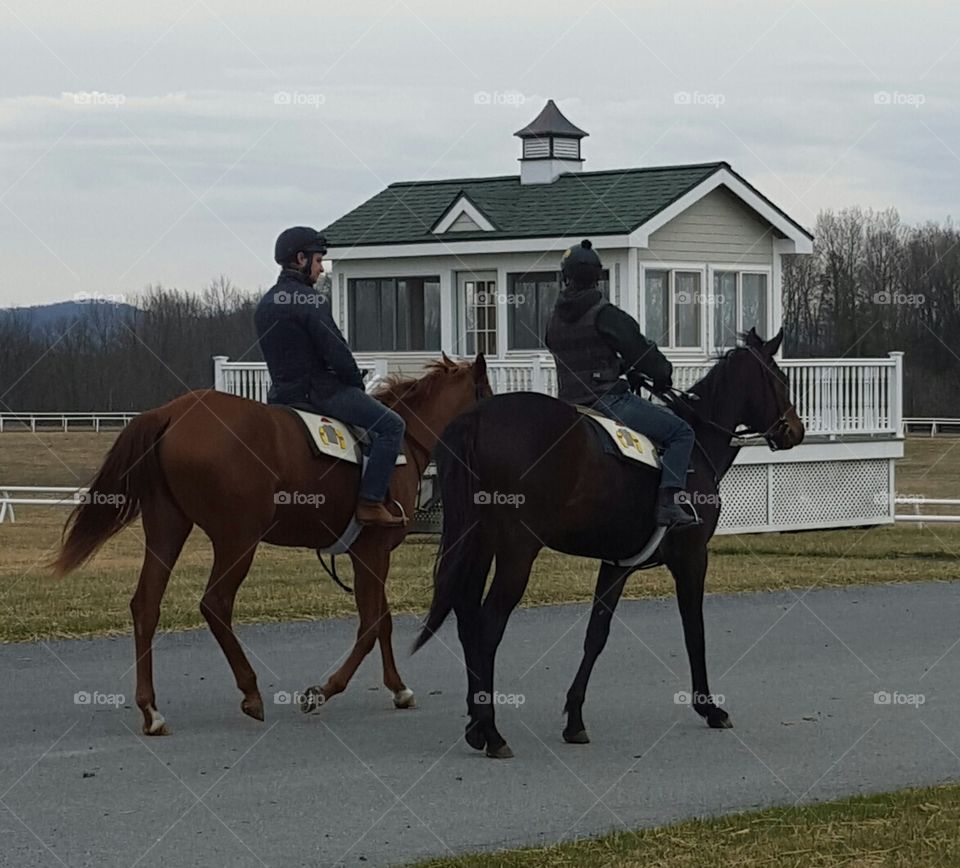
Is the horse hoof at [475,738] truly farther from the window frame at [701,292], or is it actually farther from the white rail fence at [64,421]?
the white rail fence at [64,421]

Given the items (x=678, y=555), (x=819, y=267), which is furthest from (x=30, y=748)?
(x=819, y=267)

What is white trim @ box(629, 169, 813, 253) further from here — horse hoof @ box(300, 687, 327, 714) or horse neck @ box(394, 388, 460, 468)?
horse hoof @ box(300, 687, 327, 714)

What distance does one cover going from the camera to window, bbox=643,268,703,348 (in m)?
29.5

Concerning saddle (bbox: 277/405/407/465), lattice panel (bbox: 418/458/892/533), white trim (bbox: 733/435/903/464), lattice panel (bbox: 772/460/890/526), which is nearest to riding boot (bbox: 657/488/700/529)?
saddle (bbox: 277/405/407/465)

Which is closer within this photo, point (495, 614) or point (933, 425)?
point (495, 614)

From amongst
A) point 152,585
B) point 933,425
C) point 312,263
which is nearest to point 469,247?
point 312,263

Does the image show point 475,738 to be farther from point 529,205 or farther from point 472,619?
point 529,205

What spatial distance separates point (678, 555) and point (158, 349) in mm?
62911

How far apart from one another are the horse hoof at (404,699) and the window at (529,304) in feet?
63.2

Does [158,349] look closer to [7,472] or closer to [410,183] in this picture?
[7,472]

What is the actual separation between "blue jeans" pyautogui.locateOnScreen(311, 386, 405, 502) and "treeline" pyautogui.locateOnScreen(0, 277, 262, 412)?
200 feet

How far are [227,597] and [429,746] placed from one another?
4.76 feet

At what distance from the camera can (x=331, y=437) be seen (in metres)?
10.4

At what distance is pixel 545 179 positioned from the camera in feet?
106
